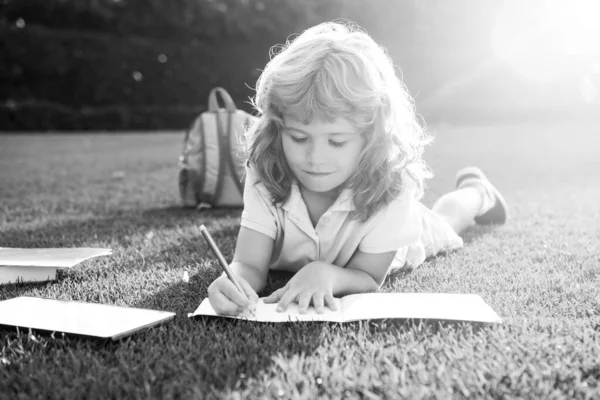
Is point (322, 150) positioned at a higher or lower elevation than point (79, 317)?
higher

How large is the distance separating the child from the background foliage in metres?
12.1

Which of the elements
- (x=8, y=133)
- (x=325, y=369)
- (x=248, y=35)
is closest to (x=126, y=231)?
(x=325, y=369)

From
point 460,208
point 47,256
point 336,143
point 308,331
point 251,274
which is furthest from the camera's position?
point 460,208

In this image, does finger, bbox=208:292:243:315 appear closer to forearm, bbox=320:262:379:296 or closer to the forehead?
forearm, bbox=320:262:379:296

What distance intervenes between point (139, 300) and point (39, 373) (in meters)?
0.58

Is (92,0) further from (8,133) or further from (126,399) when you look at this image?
(126,399)

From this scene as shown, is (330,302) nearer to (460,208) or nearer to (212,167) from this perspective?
(460,208)

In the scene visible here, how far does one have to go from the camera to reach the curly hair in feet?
6.55

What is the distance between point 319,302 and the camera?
71.2 inches

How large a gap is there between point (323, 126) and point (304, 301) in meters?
0.52

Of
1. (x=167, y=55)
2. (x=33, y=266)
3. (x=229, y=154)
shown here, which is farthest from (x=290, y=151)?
(x=167, y=55)

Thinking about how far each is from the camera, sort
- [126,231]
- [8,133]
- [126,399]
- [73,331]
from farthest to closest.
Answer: [8,133] < [126,231] < [73,331] < [126,399]

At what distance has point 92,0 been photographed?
1357 cm

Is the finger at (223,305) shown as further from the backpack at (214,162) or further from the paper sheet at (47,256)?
the backpack at (214,162)
